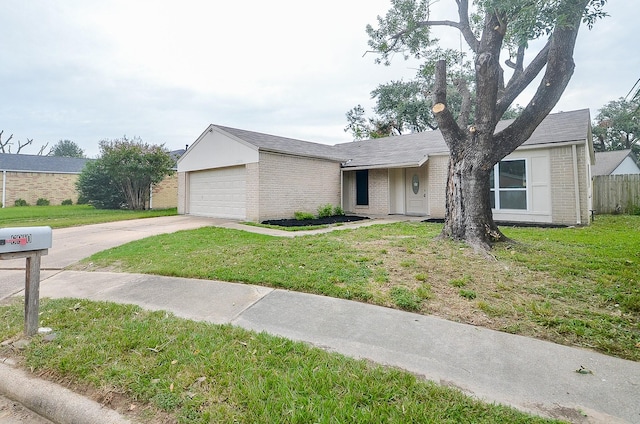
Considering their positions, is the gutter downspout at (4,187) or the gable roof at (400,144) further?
the gutter downspout at (4,187)

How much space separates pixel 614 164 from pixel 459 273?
2586 cm

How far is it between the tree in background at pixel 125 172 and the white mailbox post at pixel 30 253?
17.0 m

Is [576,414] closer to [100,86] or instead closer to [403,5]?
[403,5]

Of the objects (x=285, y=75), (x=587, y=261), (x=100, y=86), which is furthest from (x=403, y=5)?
(x=100, y=86)

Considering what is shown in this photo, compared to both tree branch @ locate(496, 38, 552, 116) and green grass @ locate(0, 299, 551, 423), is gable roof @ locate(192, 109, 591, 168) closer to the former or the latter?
tree branch @ locate(496, 38, 552, 116)

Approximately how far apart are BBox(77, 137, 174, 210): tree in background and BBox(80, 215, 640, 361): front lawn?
12.3m

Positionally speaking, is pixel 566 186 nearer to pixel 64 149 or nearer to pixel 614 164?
pixel 614 164

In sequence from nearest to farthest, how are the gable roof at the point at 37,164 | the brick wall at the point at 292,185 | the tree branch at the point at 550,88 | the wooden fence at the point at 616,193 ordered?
the tree branch at the point at 550,88 < the brick wall at the point at 292,185 < the wooden fence at the point at 616,193 < the gable roof at the point at 37,164

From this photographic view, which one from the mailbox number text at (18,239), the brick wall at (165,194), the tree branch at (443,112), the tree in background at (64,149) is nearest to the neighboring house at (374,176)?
the tree branch at (443,112)

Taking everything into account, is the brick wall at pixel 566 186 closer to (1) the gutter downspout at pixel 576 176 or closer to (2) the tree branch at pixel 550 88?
(1) the gutter downspout at pixel 576 176

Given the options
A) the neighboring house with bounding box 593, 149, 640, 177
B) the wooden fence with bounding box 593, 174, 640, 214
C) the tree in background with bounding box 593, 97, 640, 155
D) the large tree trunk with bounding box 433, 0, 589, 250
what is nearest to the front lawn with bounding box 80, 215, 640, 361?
the large tree trunk with bounding box 433, 0, 589, 250

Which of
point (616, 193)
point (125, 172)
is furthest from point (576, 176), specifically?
point (125, 172)

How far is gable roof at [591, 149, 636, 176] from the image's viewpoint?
Result: 2171 cm

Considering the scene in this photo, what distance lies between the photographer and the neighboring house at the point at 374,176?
35.0 ft
